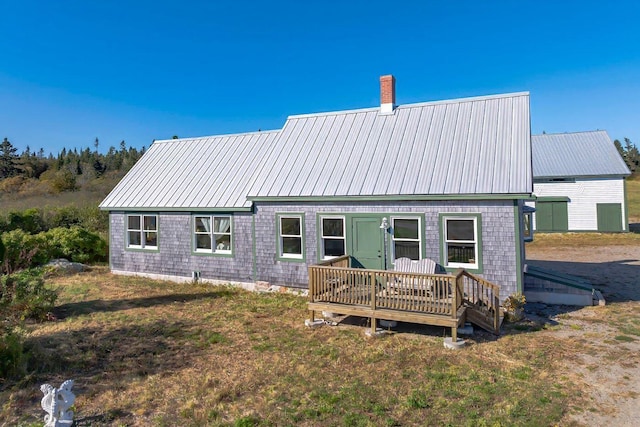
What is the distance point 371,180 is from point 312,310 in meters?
4.34

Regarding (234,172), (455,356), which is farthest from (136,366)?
(234,172)

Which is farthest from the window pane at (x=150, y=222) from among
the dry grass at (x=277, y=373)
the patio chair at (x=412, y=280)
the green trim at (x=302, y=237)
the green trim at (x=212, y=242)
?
the patio chair at (x=412, y=280)

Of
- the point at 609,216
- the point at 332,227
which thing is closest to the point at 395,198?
the point at 332,227

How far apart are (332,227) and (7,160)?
194 feet

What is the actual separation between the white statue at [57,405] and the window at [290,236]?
798 centimetres

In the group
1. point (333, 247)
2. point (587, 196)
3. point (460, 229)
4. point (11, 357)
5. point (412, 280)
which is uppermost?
point (587, 196)

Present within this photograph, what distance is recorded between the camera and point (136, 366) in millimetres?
7637

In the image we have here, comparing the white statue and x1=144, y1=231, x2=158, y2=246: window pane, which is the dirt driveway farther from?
x1=144, y1=231, x2=158, y2=246: window pane

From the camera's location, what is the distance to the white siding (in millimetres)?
25672

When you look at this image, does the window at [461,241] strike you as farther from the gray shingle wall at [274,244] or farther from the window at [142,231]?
the window at [142,231]

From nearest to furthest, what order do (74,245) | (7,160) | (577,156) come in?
(74,245), (577,156), (7,160)

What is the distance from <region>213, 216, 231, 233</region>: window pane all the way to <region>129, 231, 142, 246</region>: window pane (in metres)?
3.94

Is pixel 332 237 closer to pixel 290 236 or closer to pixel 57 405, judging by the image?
pixel 290 236

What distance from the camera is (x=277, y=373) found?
23.8 ft
